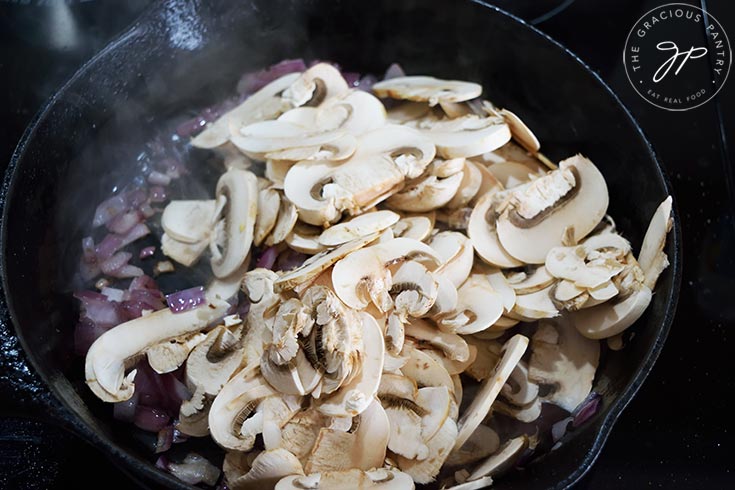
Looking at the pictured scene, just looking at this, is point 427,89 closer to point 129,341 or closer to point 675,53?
point 675,53

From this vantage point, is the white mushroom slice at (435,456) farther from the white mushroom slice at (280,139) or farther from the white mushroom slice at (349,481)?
the white mushroom slice at (280,139)

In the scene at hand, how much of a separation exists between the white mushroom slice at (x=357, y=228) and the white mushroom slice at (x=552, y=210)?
0.94 ft

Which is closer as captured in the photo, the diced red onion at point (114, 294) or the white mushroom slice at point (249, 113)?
the diced red onion at point (114, 294)

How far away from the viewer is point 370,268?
4.93ft

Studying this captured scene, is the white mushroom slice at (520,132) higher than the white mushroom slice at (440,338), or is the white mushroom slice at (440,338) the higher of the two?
the white mushroom slice at (520,132)

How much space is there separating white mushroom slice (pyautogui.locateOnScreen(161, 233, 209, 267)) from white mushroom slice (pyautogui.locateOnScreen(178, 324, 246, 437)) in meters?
0.33

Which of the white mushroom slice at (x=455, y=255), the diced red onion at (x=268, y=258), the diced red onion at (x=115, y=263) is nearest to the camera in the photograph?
the white mushroom slice at (x=455, y=255)

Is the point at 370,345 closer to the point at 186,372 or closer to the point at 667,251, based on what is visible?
the point at 186,372

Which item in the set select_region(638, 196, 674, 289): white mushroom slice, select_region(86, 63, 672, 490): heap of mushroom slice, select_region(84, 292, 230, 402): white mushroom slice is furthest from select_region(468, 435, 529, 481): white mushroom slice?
select_region(84, 292, 230, 402): white mushroom slice

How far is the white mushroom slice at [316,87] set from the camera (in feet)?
6.49

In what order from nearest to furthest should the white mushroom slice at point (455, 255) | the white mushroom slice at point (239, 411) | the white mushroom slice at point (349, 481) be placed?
1. the white mushroom slice at point (349, 481)
2. the white mushroom slice at point (239, 411)
3. the white mushroom slice at point (455, 255)

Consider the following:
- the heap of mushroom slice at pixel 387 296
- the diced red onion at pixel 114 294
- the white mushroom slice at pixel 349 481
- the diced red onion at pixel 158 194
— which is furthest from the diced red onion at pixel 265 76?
the white mushroom slice at pixel 349 481

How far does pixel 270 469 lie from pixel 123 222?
2.91 feet

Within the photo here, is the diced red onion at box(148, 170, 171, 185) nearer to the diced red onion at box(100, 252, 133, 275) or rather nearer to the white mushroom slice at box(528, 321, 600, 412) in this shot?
the diced red onion at box(100, 252, 133, 275)
